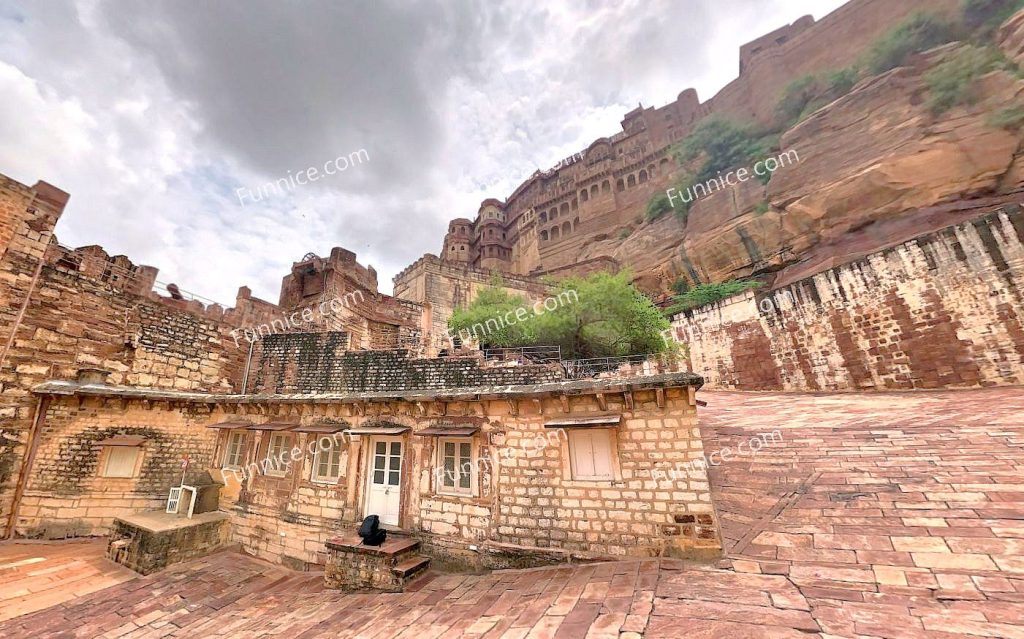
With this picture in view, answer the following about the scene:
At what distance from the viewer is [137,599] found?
6.18 meters

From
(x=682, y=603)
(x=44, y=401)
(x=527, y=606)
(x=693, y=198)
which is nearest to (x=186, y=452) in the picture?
(x=44, y=401)

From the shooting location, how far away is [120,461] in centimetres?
945

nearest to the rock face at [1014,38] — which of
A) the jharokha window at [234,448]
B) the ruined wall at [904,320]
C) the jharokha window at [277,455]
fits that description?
the ruined wall at [904,320]

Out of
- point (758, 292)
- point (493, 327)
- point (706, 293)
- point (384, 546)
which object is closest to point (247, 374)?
point (493, 327)

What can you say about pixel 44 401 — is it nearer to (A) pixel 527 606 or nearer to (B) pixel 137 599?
(B) pixel 137 599

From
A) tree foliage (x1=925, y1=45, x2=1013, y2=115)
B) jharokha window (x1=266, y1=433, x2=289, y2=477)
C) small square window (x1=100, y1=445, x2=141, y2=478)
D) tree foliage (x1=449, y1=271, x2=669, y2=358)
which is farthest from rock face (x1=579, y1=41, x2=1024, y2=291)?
small square window (x1=100, y1=445, x2=141, y2=478)

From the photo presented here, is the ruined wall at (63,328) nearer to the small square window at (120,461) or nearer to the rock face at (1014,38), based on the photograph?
the small square window at (120,461)

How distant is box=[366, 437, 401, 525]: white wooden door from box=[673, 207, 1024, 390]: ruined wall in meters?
15.5

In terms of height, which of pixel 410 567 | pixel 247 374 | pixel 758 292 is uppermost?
pixel 758 292

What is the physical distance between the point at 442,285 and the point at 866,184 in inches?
961

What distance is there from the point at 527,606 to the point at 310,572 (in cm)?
546

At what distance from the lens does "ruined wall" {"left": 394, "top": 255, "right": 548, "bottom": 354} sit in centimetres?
2342

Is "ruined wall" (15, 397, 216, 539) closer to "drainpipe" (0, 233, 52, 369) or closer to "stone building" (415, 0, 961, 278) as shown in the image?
"drainpipe" (0, 233, 52, 369)

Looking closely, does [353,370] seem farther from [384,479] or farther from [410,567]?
[410,567]
